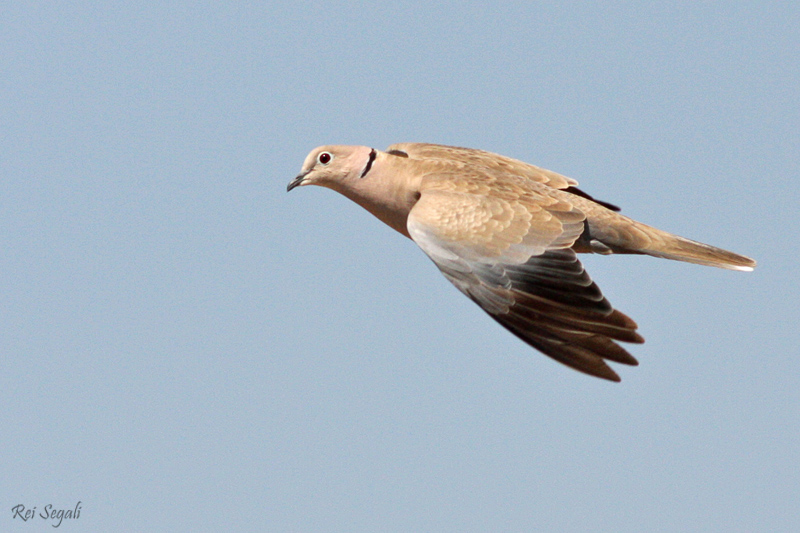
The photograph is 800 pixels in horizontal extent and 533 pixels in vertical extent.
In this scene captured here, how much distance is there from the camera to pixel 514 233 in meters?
8.33

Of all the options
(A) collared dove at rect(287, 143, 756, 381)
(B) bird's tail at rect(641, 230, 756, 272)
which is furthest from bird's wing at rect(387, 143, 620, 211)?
(B) bird's tail at rect(641, 230, 756, 272)

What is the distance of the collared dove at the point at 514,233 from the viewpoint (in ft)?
Result: 24.1

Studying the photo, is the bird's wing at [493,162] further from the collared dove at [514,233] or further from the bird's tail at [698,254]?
the bird's tail at [698,254]

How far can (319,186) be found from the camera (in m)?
10.4

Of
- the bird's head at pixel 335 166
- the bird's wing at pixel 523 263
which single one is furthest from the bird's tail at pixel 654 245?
the bird's head at pixel 335 166

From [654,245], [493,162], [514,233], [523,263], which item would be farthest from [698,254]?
[523,263]

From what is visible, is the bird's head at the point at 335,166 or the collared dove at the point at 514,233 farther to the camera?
the bird's head at the point at 335,166

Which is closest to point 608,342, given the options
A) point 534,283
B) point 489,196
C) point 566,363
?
point 566,363

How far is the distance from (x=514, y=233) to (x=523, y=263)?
34 centimetres

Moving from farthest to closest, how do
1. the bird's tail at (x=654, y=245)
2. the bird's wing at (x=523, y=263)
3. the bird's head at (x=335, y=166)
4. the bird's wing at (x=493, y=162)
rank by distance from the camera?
the bird's head at (x=335, y=166) < the bird's wing at (x=493, y=162) < the bird's tail at (x=654, y=245) < the bird's wing at (x=523, y=263)

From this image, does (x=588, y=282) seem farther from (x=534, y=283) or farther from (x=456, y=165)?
(x=456, y=165)

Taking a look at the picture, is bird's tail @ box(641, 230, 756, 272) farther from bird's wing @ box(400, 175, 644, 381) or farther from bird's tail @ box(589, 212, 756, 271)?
bird's wing @ box(400, 175, 644, 381)

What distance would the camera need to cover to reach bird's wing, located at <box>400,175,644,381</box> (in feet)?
23.6

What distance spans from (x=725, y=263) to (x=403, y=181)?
2912 millimetres
